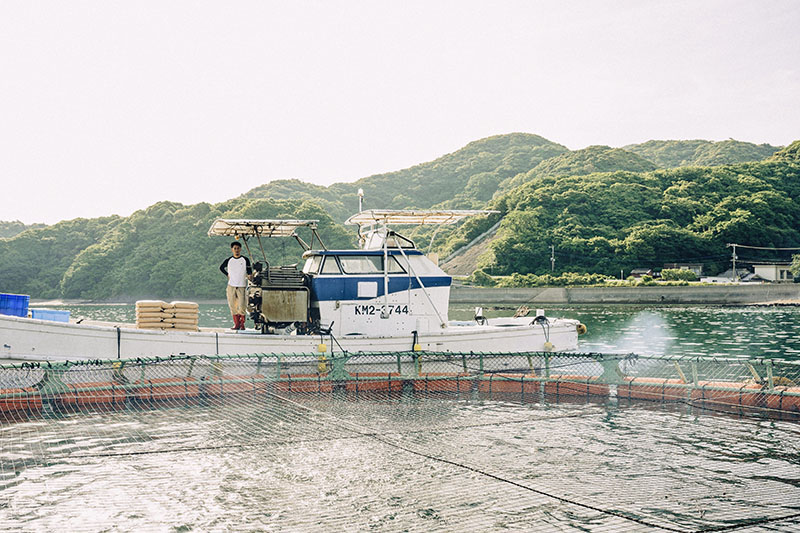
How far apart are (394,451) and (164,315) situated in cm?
682

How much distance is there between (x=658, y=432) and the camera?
8.79 metres

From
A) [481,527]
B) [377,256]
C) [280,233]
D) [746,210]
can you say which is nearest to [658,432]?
[481,527]

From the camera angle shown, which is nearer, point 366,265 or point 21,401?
point 21,401

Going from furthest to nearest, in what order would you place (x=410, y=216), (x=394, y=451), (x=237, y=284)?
(x=410, y=216), (x=237, y=284), (x=394, y=451)

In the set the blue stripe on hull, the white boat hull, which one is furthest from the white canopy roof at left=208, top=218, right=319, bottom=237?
the white boat hull

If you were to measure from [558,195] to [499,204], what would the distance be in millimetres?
17449

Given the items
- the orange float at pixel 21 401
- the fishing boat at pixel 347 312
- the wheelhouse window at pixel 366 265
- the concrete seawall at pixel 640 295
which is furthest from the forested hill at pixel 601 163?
the orange float at pixel 21 401

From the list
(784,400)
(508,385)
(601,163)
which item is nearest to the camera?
(784,400)

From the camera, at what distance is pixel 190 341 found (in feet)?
41.8

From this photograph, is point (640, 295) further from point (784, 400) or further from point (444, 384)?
point (784, 400)

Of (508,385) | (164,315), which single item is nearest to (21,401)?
(164,315)

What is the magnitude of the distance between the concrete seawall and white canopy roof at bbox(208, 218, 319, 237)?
2553 inches

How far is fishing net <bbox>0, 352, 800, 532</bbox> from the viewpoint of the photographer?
5641 mm

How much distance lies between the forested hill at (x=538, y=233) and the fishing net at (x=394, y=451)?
8813 centimetres
